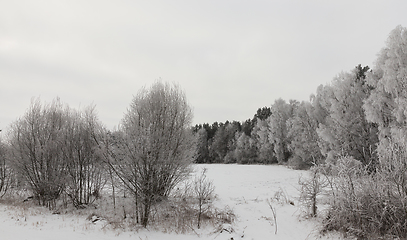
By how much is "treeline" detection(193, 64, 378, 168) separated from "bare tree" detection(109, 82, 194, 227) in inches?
114

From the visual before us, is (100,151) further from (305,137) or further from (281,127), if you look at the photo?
(281,127)

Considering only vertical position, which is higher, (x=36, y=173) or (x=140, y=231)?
(x=36, y=173)

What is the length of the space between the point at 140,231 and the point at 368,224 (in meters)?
7.49

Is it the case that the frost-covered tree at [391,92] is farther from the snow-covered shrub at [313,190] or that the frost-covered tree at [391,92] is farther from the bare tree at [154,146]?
the bare tree at [154,146]

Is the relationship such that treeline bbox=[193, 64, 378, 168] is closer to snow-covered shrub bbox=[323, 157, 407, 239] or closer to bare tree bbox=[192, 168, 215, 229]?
snow-covered shrub bbox=[323, 157, 407, 239]

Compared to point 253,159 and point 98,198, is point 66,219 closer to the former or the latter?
point 98,198

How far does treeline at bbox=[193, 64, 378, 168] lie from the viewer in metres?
22.1

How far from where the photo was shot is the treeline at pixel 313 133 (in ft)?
72.4

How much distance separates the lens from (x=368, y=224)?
6.61 m

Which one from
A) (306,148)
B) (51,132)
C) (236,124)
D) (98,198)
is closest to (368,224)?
(98,198)

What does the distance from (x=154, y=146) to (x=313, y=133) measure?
1180 inches

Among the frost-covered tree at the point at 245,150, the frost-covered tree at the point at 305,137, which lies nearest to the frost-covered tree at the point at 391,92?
the frost-covered tree at the point at 305,137

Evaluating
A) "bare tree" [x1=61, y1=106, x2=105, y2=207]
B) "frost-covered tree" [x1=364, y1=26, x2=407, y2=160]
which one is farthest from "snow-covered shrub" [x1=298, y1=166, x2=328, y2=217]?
"bare tree" [x1=61, y1=106, x2=105, y2=207]

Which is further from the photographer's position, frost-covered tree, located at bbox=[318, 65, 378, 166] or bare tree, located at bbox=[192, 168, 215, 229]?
frost-covered tree, located at bbox=[318, 65, 378, 166]
